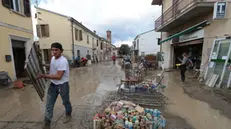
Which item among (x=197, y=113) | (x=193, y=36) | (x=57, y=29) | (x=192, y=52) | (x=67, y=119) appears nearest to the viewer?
(x=67, y=119)

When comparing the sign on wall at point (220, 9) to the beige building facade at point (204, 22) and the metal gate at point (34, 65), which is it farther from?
the metal gate at point (34, 65)

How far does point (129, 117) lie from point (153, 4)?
13248 millimetres

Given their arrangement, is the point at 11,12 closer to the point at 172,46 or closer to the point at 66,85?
the point at 66,85

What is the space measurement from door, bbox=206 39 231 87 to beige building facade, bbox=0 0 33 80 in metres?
9.86

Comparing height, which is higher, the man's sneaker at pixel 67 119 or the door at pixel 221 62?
the door at pixel 221 62

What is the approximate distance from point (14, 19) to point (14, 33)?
2.46ft

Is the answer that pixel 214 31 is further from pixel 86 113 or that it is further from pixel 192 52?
pixel 86 113

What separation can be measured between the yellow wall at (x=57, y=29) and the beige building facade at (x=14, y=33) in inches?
222

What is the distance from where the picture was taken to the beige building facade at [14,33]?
17.7 ft

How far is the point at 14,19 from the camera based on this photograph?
19.7 feet

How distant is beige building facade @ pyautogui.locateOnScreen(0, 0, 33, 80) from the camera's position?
5395mm

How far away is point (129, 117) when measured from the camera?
218cm

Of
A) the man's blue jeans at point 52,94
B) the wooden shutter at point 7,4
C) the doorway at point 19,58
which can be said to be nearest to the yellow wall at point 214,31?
Result: the man's blue jeans at point 52,94

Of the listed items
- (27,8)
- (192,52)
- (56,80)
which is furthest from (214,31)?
(27,8)
